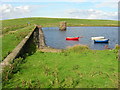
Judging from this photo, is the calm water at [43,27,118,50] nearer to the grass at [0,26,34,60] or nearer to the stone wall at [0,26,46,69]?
the grass at [0,26,34,60]

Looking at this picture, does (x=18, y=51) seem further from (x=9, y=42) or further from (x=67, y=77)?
(x=9, y=42)

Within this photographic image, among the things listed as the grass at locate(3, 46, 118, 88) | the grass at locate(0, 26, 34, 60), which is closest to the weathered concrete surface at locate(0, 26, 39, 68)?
the grass at locate(0, 26, 34, 60)

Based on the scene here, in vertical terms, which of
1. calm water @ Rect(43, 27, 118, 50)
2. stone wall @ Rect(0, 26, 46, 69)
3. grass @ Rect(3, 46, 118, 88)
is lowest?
calm water @ Rect(43, 27, 118, 50)

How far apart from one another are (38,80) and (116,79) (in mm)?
4752

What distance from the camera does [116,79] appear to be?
994 cm

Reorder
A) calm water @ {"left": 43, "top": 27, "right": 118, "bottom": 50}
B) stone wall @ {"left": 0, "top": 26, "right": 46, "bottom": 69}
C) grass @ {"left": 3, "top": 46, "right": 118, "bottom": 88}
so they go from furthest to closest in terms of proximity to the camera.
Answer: calm water @ {"left": 43, "top": 27, "right": 118, "bottom": 50}
stone wall @ {"left": 0, "top": 26, "right": 46, "bottom": 69}
grass @ {"left": 3, "top": 46, "right": 118, "bottom": 88}

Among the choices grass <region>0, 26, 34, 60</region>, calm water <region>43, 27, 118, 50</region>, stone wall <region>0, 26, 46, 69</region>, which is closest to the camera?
stone wall <region>0, 26, 46, 69</region>

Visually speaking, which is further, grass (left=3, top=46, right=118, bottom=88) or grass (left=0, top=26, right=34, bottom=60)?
grass (left=0, top=26, right=34, bottom=60)

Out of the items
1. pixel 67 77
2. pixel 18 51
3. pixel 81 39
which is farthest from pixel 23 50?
pixel 81 39

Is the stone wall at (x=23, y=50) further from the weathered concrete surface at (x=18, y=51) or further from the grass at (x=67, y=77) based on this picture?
the grass at (x=67, y=77)

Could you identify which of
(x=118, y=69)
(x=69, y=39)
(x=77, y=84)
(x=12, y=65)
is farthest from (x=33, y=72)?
(x=69, y=39)

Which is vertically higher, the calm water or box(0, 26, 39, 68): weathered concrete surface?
box(0, 26, 39, 68): weathered concrete surface

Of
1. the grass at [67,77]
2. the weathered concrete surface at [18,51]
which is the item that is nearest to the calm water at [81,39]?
the weathered concrete surface at [18,51]

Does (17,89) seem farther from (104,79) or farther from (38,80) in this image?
(104,79)
